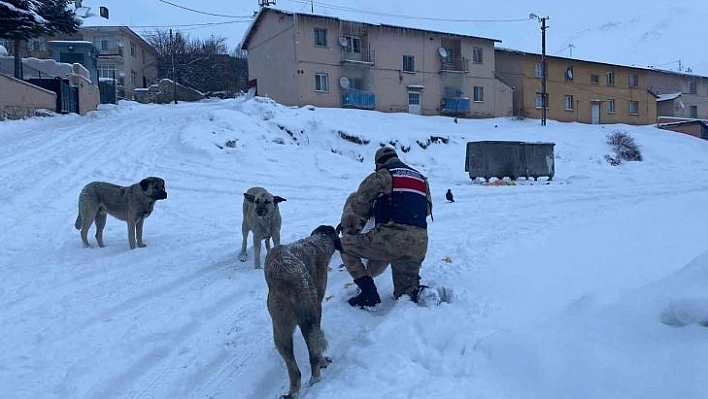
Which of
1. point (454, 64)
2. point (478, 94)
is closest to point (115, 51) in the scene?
point (454, 64)

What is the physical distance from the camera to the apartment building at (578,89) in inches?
1944

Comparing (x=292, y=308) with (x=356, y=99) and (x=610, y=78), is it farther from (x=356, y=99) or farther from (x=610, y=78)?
(x=610, y=78)

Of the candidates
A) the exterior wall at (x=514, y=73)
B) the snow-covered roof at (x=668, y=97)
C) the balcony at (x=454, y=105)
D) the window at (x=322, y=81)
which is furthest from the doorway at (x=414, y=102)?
the snow-covered roof at (x=668, y=97)

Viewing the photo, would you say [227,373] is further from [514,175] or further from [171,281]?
[514,175]

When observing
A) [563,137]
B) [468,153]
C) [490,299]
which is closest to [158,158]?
[468,153]

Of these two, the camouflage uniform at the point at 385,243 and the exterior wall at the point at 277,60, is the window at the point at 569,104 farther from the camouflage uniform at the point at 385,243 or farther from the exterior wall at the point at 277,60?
the camouflage uniform at the point at 385,243

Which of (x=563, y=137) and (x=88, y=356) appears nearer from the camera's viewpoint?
(x=88, y=356)

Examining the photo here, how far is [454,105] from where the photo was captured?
4484cm

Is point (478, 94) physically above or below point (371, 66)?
below

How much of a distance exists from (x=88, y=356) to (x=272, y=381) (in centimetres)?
169

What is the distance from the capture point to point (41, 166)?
57.5ft

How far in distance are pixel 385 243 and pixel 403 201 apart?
17.2 inches

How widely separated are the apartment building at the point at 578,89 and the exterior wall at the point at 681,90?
4503 millimetres

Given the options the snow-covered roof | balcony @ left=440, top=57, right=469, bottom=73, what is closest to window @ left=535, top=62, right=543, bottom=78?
balcony @ left=440, top=57, right=469, bottom=73
